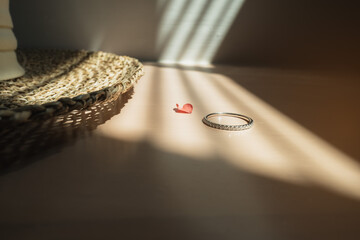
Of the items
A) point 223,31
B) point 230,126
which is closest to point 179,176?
point 230,126

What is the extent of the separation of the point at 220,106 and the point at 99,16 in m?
1.02

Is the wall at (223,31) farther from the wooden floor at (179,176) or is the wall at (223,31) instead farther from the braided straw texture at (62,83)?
the wooden floor at (179,176)

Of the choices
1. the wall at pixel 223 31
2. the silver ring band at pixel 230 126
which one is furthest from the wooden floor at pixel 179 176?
the wall at pixel 223 31

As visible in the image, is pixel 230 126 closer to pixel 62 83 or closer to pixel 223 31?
pixel 62 83

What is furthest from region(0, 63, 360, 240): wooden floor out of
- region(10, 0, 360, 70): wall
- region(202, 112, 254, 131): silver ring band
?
region(10, 0, 360, 70): wall

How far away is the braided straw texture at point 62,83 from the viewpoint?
45 cm

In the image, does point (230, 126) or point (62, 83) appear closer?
point (230, 126)

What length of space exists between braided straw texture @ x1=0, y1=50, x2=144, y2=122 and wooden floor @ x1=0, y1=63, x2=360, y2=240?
88mm

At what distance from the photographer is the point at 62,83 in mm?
849

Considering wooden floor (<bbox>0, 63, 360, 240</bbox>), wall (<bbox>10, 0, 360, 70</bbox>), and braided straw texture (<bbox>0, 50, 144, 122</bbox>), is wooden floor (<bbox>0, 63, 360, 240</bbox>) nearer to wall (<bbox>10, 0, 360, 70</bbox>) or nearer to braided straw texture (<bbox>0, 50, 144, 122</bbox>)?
braided straw texture (<bbox>0, 50, 144, 122</bbox>)

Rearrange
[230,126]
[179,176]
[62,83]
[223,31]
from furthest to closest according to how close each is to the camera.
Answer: [223,31] < [62,83] < [230,126] < [179,176]

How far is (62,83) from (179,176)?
553 millimetres

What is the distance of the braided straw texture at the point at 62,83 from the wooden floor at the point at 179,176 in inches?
3.5

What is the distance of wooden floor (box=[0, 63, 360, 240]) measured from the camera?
0.36 meters
